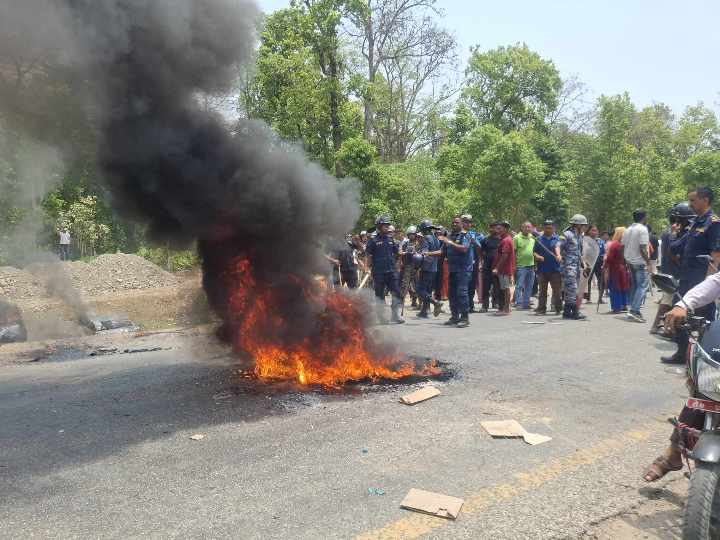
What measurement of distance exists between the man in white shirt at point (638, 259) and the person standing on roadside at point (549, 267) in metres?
1.29

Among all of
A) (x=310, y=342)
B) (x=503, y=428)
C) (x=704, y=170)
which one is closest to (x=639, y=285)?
(x=310, y=342)

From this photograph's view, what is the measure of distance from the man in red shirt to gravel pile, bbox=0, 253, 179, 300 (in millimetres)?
11942

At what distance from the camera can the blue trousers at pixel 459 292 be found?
377 inches

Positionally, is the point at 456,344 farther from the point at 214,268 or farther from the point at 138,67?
the point at 138,67

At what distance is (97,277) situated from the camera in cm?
1891

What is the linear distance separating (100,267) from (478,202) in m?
15.8

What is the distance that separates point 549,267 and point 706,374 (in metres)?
8.53

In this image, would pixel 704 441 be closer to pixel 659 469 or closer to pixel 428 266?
pixel 659 469

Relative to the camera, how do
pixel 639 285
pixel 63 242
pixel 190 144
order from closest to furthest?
pixel 190 144 < pixel 639 285 < pixel 63 242

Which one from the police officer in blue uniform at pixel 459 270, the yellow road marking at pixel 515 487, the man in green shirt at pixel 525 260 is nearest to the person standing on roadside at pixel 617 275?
the man in green shirt at pixel 525 260

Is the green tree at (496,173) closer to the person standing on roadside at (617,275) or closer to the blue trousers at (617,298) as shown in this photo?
the person standing on roadside at (617,275)

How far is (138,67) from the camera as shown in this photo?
19.2 feet

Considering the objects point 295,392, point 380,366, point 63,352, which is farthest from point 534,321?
point 63,352

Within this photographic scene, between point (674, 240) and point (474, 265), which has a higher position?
point (674, 240)
